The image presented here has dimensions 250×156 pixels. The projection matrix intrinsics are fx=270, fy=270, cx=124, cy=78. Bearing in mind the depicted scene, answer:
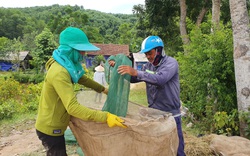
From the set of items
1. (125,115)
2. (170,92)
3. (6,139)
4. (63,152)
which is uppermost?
(170,92)

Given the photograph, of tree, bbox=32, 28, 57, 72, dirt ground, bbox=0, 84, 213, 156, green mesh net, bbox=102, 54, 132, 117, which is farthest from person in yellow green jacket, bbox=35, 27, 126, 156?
tree, bbox=32, 28, 57, 72

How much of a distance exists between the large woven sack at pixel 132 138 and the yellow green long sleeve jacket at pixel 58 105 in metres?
0.18

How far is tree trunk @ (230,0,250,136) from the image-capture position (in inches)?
170

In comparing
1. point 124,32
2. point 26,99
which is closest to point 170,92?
point 26,99

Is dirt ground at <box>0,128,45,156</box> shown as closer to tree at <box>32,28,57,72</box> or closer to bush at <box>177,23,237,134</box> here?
bush at <box>177,23,237,134</box>

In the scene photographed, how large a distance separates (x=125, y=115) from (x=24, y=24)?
72491mm

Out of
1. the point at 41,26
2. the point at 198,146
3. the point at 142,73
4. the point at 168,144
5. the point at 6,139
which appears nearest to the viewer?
the point at 168,144

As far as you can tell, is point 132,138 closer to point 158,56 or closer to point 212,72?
point 158,56

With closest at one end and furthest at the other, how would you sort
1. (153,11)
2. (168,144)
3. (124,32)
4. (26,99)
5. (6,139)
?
(168,144) < (6,139) < (26,99) < (153,11) < (124,32)

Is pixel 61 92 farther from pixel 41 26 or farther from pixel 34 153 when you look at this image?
pixel 41 26

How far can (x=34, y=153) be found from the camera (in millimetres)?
4664

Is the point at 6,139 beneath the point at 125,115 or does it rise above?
beneath

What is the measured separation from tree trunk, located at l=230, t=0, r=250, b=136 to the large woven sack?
7.82 feet

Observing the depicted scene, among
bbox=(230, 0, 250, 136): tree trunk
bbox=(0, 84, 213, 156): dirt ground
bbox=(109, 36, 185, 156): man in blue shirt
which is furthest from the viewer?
bbox=(0, 84, 213, 156): dirt ground
